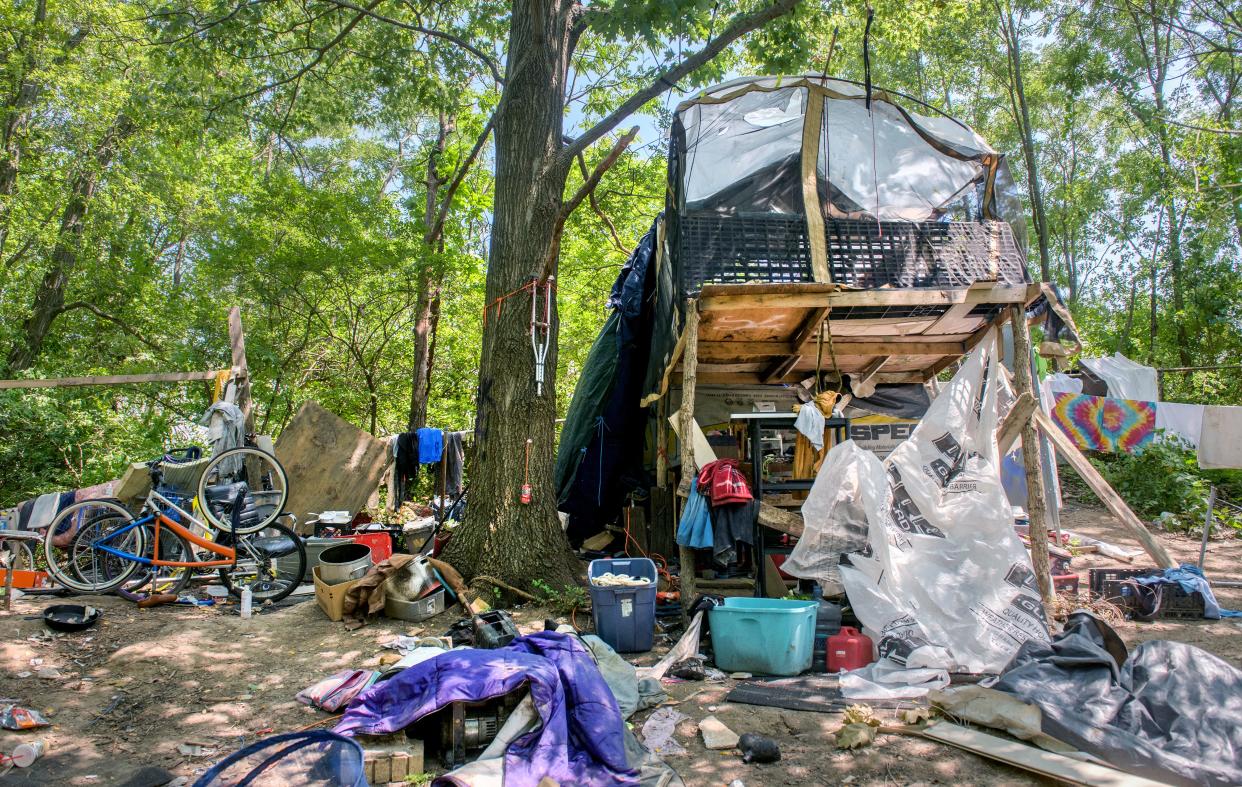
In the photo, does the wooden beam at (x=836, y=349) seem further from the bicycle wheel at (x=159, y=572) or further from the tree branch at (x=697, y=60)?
the bicycle wheel at (x=159, y=572)

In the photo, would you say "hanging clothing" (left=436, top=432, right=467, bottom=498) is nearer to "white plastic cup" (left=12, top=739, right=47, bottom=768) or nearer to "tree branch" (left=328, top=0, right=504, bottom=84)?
"tree branch" (left=328, top=0, right=504, bottom=84)

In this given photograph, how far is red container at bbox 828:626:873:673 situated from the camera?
4672mm

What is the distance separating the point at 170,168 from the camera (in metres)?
14.5

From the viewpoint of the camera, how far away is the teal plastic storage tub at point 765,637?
460 centimetres

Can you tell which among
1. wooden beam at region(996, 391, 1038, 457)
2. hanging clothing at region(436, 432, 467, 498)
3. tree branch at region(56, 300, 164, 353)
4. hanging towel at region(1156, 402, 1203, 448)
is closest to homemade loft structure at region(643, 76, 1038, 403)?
wooden beam at region(996, 391, 1038, 457)

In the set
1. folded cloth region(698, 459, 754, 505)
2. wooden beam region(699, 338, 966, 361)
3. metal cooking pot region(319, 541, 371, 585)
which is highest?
wooden beam region(699, 338, 966, 361)

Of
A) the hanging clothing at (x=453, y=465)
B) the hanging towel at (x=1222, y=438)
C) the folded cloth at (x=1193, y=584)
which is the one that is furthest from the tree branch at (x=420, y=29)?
the hanging towel at (x=1222, y=438)

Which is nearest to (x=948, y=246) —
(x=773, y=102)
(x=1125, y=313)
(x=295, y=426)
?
(x=773, y=102)

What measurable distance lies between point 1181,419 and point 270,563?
496 inches

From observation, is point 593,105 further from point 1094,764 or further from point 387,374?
point 1094,764

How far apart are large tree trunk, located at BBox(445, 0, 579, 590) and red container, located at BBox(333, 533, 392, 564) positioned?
1536 millimetres

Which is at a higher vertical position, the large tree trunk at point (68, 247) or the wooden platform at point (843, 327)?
the large tree trunk at point (68, 247)

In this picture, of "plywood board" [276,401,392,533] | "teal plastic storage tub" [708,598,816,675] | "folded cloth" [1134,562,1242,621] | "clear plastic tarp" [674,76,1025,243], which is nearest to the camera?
"teal plastic storage tub" [708,598,816,675]

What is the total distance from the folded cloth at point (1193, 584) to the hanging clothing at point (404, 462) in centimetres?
852
